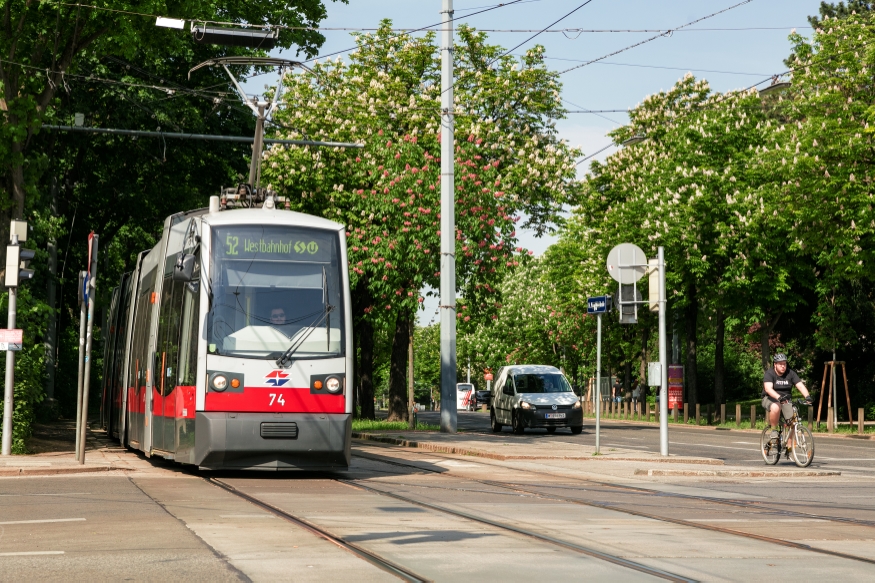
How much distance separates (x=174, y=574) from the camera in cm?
755

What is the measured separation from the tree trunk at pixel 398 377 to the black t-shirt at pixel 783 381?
19.0 m

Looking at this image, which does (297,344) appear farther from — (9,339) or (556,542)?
(556,542)

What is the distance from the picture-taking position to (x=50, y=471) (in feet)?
56.1

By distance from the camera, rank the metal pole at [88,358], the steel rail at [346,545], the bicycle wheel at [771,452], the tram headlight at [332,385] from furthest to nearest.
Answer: the bicycle wheel at [771,452] → the metal pole at [88,358] → the tram headlight at [332,385] → the steel rail at [346,545]

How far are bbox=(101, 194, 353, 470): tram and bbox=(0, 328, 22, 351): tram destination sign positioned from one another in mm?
3470

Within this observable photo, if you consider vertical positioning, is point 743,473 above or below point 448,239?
below

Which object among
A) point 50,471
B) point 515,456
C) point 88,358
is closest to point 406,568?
point 50,471

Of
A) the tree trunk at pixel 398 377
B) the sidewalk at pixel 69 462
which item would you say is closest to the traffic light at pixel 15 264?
the sidewalk at pixel 69 462

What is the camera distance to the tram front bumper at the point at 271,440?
15.2 metres

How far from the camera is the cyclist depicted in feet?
64.5

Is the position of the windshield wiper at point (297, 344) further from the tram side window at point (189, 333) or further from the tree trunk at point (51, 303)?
the tree trunk at point (51, 303)

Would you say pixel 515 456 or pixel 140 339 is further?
pixel 515 456

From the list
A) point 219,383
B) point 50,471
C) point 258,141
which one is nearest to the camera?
point 219,383

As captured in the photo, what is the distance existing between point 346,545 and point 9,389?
12063 mm
